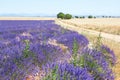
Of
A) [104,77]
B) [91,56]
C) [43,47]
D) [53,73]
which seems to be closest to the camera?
[53,73]

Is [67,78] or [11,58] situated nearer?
[67,78]

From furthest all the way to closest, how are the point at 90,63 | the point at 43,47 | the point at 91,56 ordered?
the point at 43,47 < the point at 91,56 < the point at 90,63

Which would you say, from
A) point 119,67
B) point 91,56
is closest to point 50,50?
point 91,56

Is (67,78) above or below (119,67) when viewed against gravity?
above

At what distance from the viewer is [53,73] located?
4035 millimetres

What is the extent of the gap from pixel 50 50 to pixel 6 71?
2573mm

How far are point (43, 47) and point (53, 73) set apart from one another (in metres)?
3.19

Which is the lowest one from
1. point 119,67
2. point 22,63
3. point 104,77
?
point 119,67

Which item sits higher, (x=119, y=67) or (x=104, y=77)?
(x=104, y=77)

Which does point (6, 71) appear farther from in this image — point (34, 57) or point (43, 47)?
point (43, 47)

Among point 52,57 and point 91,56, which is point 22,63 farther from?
point 91,56

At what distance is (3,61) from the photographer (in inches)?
199

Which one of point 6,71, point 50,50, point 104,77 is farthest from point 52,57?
point 6,71

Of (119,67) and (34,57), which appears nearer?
(34,57)
